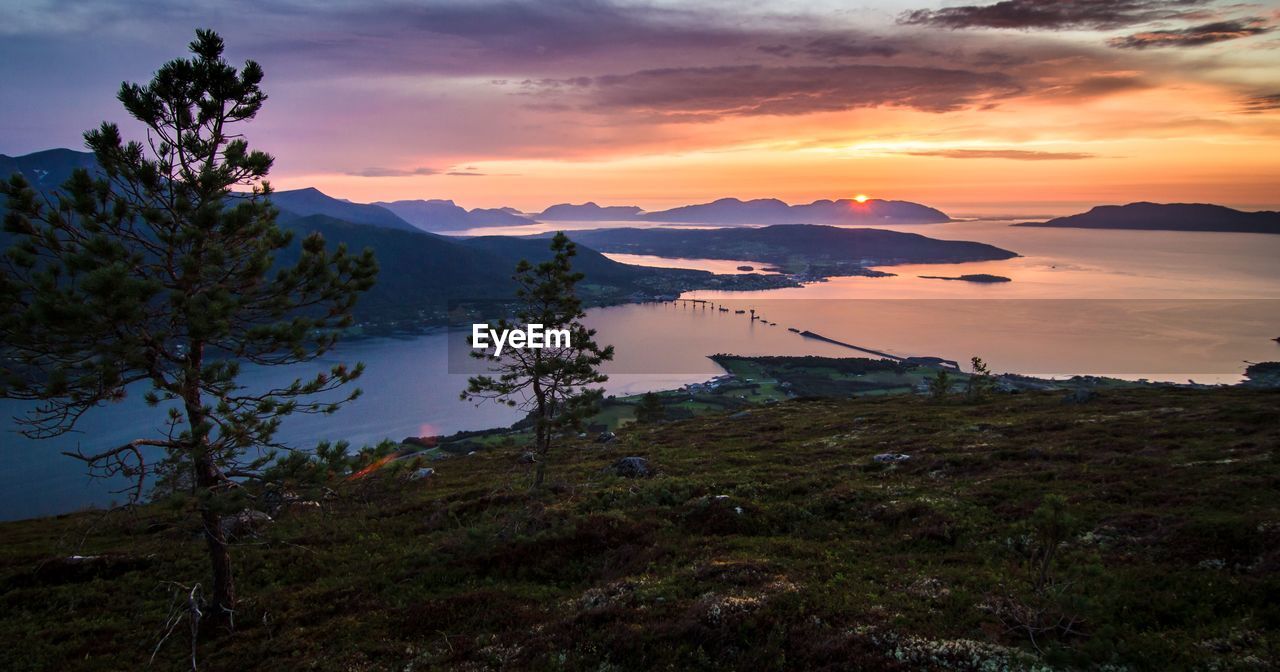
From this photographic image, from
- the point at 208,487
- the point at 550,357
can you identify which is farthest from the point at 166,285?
the point at 550,357

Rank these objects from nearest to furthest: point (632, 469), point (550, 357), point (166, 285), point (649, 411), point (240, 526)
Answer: point (166, 285) < point (240, 526) < point (550, 357) < point (632, 469) < point (649, 411)

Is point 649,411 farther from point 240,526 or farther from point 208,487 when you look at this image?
point 208,487

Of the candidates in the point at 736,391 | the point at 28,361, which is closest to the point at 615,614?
the point at 28,361

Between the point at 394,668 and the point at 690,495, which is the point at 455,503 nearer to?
the point at 690,495

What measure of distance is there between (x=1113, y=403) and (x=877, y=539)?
48.3 meters

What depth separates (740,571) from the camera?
17.6 metres

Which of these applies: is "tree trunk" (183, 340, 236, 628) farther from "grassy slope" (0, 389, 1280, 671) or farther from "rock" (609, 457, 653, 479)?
"rock" (609, 457, 653, 479)

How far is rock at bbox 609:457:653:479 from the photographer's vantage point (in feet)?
115

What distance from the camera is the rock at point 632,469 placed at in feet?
115

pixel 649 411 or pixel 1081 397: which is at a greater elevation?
pixel 1081 397

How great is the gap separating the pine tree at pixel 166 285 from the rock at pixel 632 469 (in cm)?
2160

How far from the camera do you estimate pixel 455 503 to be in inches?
1201

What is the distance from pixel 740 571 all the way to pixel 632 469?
1861 centimetres

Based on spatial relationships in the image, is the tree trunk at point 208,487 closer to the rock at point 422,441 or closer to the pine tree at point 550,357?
the pine tree at point 550,357
